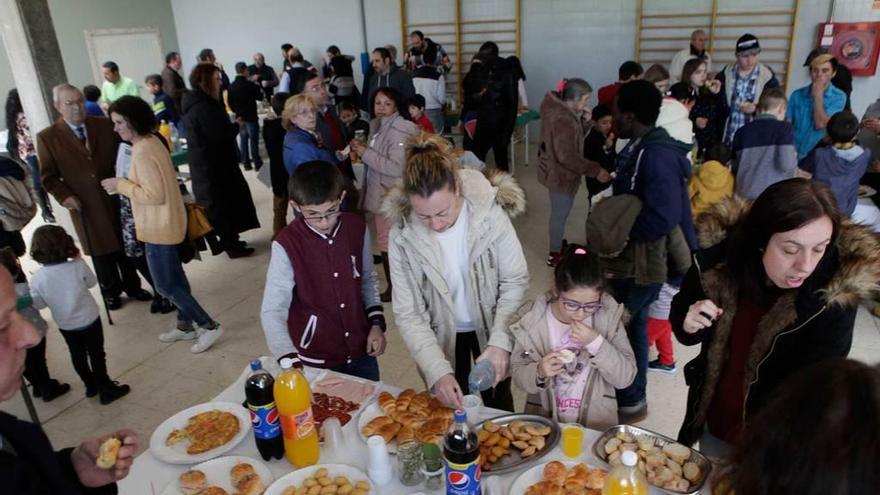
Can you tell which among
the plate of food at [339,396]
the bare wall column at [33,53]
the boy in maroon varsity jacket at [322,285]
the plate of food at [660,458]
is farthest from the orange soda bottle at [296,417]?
the bare wall column at [33,53]

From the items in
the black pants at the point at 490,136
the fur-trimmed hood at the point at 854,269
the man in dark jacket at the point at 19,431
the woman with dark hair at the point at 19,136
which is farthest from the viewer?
the black pants at the point at 490,136

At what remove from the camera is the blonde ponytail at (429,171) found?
1878 millimetres

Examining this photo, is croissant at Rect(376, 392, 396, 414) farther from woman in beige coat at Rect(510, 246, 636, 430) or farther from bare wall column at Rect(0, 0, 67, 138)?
bare wall column at Rect(0, 0, 67, 138)

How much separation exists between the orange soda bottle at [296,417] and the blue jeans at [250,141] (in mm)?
7205

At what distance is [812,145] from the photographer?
499cm

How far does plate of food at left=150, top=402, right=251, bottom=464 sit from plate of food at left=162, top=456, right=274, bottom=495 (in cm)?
6

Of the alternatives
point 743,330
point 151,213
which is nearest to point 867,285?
Result: point 743,330

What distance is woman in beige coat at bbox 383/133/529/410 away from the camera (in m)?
1.99

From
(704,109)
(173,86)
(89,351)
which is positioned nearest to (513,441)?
(89,351)

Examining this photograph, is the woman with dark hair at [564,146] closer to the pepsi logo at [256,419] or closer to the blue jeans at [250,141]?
the pepsi logo at [256,419]

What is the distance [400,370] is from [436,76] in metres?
4.73

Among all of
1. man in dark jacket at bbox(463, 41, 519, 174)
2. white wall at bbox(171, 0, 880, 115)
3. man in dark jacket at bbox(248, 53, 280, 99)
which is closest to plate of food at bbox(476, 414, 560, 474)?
man in dark jacket at bbox(463, 41, 519, 174)

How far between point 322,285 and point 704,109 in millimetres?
4820

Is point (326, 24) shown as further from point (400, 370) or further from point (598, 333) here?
point (598, 333)
